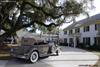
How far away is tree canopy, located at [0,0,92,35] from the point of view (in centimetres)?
2209

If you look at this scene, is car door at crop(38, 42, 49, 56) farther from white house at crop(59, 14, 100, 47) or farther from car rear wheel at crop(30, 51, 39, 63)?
white house at crop(59, 14, 100, 47)

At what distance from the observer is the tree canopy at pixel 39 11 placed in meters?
22.1

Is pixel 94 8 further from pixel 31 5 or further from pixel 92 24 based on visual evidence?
pixel 92 24

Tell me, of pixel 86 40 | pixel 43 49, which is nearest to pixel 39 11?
pixel 43 49

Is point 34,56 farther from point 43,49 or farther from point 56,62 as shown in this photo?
point 56,62

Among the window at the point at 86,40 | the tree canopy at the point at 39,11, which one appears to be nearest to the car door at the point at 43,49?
the tree canopy at the point at 39,11

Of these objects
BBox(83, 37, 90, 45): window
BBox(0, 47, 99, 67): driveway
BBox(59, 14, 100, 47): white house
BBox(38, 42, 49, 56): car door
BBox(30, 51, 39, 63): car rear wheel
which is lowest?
BBox(0, 47, 99, 67): driveway

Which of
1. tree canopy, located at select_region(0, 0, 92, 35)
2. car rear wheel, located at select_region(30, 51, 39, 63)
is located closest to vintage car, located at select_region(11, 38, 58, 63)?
car rear wheel, located at select_region(30, 51, 39, 63)

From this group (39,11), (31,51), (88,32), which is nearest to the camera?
(31,51)

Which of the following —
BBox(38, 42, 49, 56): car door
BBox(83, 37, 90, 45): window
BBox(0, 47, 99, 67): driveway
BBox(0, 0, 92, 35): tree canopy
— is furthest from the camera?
BBox(83, 37, 90, 45): window

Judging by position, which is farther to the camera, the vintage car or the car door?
the car door

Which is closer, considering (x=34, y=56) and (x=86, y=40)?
(x=34, y=56)

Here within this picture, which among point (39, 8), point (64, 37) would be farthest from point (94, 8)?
point (64, 37)

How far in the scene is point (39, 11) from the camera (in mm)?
24766
